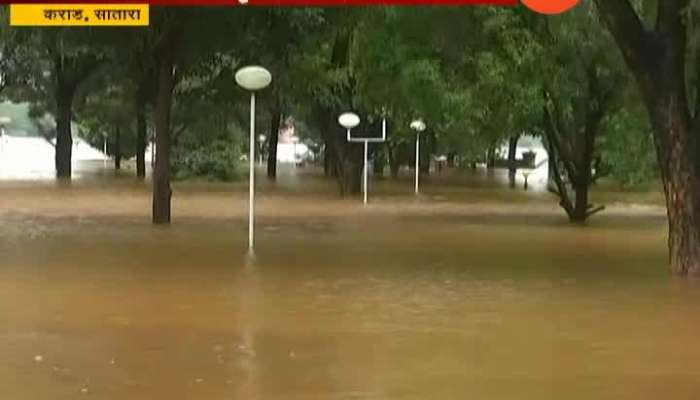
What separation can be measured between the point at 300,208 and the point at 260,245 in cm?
1287

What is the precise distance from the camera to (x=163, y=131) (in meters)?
26.3

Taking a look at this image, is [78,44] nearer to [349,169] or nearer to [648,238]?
[648,238]

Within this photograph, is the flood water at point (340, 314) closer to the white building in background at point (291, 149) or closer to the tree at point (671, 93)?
the tree at point (671, 93)

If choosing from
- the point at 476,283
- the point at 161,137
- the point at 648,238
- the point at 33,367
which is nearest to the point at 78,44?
the point at 161,137

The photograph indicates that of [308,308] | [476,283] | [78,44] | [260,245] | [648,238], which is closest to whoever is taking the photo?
[308,308]

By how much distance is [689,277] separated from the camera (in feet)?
54.4

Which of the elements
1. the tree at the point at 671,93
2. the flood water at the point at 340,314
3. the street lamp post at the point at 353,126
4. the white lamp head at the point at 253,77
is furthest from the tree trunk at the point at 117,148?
the tree at the point at 671,93

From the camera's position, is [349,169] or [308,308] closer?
[308,308]

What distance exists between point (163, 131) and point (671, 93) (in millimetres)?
12731

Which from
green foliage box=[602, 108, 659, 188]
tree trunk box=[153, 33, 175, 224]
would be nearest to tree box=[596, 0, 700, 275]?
tree trunk box=[153, 33, 175, 224]

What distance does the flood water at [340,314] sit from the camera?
9023mm

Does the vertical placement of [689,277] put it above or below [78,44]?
below

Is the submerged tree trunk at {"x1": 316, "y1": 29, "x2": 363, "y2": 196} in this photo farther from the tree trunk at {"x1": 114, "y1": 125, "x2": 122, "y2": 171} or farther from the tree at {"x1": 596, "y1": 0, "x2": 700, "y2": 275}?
the tree trunk at {"x1": 114, "y1": 125, "x2": 122, "y2": 171}

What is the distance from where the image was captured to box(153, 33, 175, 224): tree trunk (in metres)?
25.9
